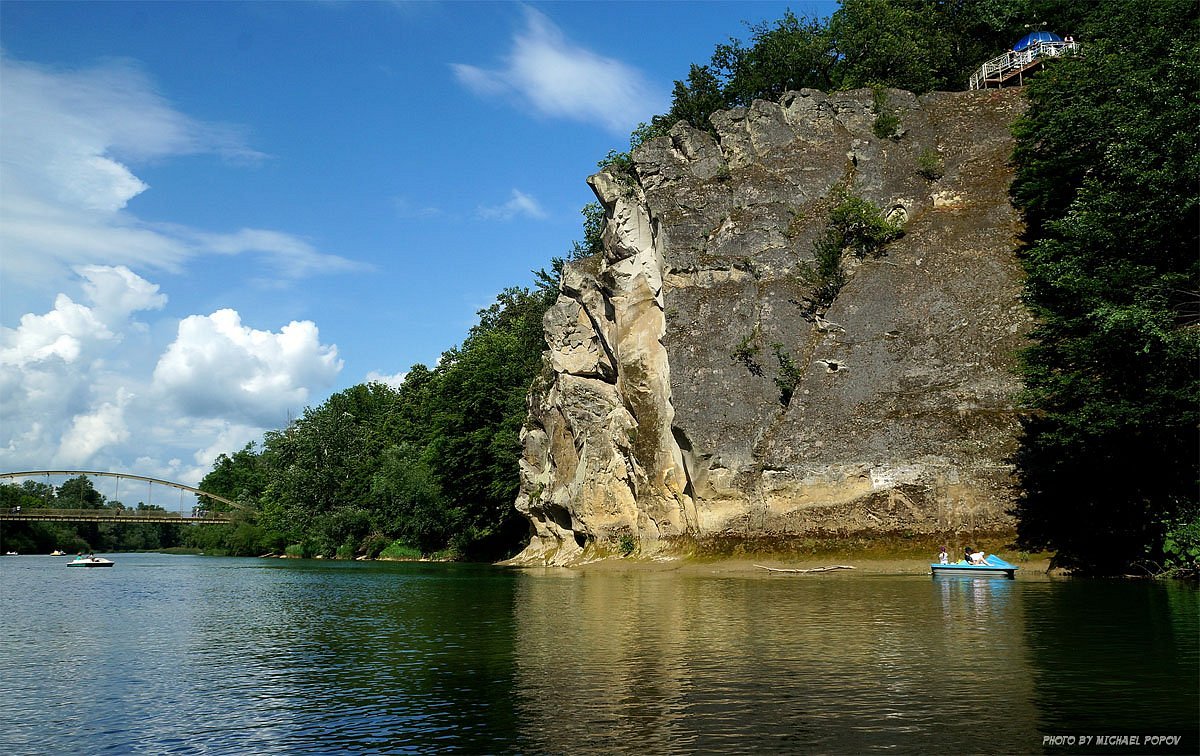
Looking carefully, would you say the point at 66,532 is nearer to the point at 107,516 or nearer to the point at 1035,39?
the point at 107,516

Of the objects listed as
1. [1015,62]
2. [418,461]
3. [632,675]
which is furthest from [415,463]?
[632,675]

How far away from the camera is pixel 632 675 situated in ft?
54.6

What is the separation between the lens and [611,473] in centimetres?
5606

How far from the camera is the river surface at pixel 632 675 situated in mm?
12203

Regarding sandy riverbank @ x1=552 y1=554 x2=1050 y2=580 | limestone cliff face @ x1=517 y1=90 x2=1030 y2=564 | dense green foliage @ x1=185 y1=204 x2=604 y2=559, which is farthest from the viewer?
dense green foliage @ x1=185 y1=204 x2=604 y2=559

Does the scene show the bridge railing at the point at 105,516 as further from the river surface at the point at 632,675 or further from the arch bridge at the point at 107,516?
the river surface at the point at 632,675

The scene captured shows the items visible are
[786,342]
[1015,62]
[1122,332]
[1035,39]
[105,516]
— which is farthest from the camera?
[105,516]

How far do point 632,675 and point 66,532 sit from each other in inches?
5760

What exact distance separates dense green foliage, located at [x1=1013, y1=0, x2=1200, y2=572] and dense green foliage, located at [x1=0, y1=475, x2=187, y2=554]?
13201 cm

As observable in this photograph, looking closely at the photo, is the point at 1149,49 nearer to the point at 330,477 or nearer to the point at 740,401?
the point at 740,401

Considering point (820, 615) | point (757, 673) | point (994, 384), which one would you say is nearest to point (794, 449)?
point (994, 384)

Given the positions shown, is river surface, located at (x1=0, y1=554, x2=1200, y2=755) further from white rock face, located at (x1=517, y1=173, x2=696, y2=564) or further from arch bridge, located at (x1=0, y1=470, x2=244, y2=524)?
arch bridge, located at (x1=0, y1=470, x2=244, y2=524)

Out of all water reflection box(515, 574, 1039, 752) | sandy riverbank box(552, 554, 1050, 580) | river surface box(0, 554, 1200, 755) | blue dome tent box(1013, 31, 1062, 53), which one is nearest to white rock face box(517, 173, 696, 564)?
sandy riverbank box(552, 554, 1050, 580)

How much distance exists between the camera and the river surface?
40.0 feet
